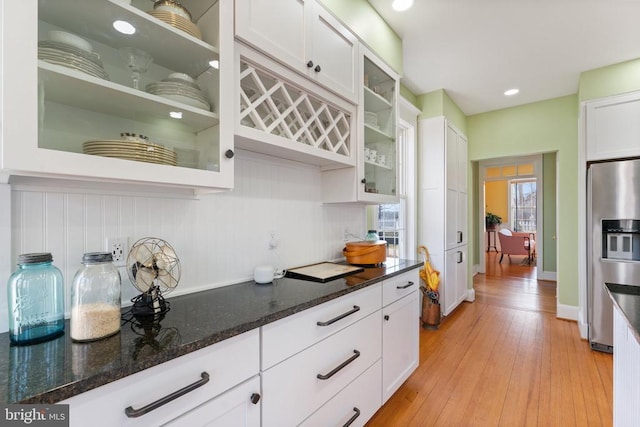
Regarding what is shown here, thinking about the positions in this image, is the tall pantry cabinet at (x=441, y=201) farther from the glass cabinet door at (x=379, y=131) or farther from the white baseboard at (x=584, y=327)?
the glass cabinet door at (x=379, y=131)

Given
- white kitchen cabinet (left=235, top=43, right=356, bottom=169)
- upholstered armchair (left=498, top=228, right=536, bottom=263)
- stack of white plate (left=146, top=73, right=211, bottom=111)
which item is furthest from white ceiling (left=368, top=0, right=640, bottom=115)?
upholstered armchair (left=498, top=228, right=536, bottom=263)

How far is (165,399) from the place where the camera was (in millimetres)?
723

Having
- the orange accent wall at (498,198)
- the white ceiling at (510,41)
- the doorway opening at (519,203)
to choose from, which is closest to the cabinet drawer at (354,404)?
the white ceiling at (510,41)

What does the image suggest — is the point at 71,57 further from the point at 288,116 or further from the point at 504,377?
the point at 504,377

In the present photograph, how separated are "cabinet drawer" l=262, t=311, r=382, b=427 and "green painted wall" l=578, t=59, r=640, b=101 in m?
3.39

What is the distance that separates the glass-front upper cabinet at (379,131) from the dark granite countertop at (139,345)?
103cm

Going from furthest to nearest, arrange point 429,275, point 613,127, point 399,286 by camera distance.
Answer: point 429,275, point 613,127, point 399,286

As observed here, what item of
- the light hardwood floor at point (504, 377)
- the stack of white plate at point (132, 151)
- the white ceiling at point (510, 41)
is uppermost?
the white ceiling at point (510, 41)

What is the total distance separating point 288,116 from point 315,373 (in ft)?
4.03

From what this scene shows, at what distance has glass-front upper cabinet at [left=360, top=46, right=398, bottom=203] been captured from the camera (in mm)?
2027

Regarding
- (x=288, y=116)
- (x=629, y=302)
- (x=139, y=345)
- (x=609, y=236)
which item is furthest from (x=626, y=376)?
(x=609, y=236)

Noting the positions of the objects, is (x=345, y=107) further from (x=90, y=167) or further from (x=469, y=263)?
(x=469, y=263)

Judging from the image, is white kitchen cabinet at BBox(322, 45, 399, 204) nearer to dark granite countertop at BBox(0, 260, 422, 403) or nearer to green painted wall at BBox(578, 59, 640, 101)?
dark granite countertop at BBox(0, 260, 422, 403)

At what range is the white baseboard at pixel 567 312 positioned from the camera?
3.32 metres
